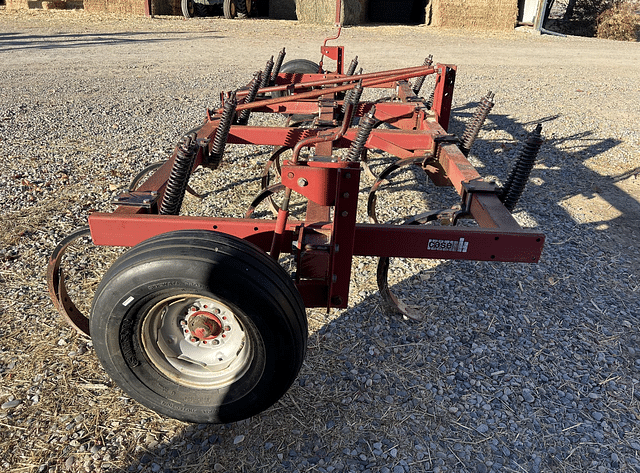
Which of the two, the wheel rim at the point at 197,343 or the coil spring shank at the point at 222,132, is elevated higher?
the coil spring shank at the point at 222,132

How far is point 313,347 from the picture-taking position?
2.93 m

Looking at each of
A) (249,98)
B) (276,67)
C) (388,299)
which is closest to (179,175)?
(388,299)

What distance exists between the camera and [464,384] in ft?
8.86

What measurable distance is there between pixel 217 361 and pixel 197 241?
704 mm

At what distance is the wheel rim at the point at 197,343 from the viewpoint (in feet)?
7.42

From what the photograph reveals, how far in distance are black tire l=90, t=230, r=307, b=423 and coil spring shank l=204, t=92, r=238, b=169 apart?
5.50ft

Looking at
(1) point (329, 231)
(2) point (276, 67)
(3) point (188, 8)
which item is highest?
(3) point (188, 8)

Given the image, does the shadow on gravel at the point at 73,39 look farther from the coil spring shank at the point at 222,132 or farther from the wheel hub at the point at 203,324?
the wheel hub at the point at 203,324

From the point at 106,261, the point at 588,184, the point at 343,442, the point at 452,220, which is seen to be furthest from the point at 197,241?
the point at 588,184

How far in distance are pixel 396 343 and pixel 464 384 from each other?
1.59 ft

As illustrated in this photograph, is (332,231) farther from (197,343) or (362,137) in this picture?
(362,137)

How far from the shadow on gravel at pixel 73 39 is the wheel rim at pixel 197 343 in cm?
1327

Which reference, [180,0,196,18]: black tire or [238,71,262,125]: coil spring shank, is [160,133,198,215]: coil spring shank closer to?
[238,71,262,125]: coil spring shank

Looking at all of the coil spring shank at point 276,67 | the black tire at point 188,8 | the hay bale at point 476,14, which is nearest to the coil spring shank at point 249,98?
the coil spring shank at point 276,67
